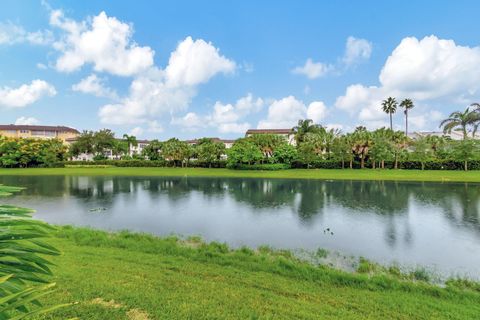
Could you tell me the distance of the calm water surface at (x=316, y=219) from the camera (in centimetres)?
1219

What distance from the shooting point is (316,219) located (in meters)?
17.8

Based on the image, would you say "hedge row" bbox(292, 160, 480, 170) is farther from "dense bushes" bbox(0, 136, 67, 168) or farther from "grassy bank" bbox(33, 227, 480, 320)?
"dense bushes" bbox(0, 136, 67, 168)

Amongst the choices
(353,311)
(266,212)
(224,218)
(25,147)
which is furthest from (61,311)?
(25,147)

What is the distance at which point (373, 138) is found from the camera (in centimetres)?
5512

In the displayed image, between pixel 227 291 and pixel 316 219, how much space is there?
12468 mm

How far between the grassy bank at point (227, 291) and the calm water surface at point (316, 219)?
3620 mm

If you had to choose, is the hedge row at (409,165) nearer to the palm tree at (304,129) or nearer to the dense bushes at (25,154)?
the palm tree at (304,129)

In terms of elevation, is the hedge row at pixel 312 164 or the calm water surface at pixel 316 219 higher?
the hedge row at pixel 312 164

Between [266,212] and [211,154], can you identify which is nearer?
[266,212]

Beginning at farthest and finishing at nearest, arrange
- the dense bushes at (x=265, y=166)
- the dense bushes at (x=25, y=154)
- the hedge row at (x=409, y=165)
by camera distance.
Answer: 1. the dense bushes at (x=25, y=154)
2. the dense bushes at (x=265, y=166)
3. the hedge row at (x=409, y=165)

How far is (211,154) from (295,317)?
199 feet

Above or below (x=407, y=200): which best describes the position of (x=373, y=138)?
above

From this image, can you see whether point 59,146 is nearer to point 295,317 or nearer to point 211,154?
point 211,154

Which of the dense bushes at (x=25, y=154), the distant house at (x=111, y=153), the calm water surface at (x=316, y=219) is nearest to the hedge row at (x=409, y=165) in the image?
the calm water surface at (x=316, y=219)
